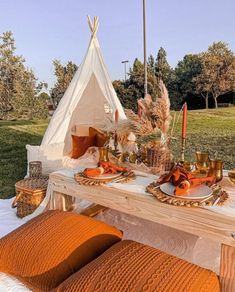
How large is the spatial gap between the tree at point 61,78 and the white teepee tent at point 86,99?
876 cm

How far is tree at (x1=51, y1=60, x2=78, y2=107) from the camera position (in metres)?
14.1

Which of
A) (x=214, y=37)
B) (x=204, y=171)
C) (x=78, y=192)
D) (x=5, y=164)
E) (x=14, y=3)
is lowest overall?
(x=5, y=164)

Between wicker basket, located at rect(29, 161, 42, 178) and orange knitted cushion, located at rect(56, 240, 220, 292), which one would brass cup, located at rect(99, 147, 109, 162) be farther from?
wicker basket, located at rect(29, 161, 42, 178)

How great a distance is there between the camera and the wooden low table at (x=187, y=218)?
125 centimetres

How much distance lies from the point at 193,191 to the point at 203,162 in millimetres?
310

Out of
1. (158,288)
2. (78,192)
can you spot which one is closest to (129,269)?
(158,288)

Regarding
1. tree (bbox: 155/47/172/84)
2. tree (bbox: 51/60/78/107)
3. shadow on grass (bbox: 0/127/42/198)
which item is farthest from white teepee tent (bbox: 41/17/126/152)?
tree (bbox: 155/47/172/84)

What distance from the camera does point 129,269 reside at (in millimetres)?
1191

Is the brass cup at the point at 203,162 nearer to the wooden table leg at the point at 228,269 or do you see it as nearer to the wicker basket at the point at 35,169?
the wooden table leg at the point at 228,269

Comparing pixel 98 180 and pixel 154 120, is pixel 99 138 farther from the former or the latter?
pixel 98 180

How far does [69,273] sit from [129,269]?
0.31 meters

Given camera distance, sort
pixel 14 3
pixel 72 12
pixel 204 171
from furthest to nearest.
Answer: pixel 72 12
pixel 14 3
pixel 204 171

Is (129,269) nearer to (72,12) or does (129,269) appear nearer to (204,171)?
(204,171)

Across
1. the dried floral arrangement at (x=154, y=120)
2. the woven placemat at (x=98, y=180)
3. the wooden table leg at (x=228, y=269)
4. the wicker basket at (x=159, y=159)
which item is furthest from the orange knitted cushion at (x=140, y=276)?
the dried floral arrangement at (x=154, y=120)
